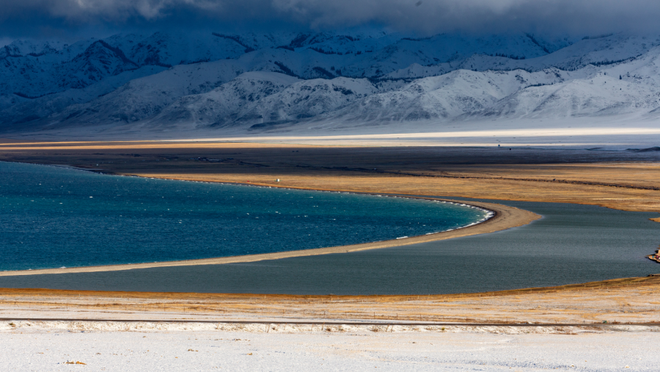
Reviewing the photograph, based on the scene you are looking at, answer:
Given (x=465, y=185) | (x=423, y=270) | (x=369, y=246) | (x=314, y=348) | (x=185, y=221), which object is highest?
(x=314, y=348)

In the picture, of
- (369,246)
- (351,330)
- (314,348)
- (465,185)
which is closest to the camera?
(314,348)

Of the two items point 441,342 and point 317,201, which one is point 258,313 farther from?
point 317,201

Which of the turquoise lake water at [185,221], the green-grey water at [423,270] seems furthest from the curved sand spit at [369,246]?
the turquoise lake water at [185,221]

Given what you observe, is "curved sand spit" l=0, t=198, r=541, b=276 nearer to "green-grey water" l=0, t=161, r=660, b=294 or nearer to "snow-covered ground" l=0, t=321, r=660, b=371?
"green-grey water" l=0, t=161, r=660, b=294

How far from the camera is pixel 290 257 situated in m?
28.1

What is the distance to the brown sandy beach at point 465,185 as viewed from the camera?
16797 millimetres

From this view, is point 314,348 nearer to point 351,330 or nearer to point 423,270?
point 351,330

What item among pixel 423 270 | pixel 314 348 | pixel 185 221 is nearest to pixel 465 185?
pixel 185 221

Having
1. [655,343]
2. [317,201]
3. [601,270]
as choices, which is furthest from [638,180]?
[655,343]

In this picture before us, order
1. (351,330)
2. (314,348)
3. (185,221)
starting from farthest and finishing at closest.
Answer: (185,221)
(351,330)
(314,348)

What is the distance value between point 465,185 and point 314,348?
52.7m

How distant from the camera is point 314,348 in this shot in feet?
41.3

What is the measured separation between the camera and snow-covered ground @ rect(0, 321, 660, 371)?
451 inches

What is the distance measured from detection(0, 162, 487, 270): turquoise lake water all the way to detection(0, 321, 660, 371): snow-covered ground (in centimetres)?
1427
